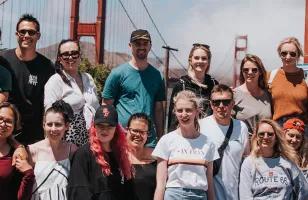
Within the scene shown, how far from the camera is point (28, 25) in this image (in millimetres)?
4555

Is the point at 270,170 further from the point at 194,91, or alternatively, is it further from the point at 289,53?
the point at 289,53

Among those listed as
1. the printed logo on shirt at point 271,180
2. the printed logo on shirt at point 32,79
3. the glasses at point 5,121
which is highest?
the printed logo on shirt at point 32,79

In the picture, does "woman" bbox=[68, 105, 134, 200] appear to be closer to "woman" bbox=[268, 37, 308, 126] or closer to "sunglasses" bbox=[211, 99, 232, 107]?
"sunglasses" bbox=[211, 99, 232, 107]

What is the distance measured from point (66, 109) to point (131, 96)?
864 millimetres

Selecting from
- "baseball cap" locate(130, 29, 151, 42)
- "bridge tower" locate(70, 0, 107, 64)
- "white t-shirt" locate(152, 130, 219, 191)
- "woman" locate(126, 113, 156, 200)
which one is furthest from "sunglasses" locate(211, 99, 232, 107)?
"bridge tower" locate(70, 0, 107, 64)

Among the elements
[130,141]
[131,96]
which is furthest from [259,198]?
[131,96]

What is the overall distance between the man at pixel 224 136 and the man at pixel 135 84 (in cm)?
61

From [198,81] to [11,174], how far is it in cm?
178

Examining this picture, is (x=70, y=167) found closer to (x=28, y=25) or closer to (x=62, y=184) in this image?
(x=62, y=184)

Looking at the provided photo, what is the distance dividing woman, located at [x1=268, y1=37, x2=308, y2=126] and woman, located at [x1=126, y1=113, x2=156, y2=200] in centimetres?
131

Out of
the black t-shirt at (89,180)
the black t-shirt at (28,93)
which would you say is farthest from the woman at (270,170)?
the black t-shirt at (28,93)

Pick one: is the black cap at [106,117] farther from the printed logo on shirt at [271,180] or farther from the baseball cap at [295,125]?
the baseball cap at [295,125]

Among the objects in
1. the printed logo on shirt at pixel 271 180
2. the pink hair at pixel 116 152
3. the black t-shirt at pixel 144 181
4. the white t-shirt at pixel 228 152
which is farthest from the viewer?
the printed logo on shirt at pixel 271 180

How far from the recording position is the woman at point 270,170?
13.9 feet
